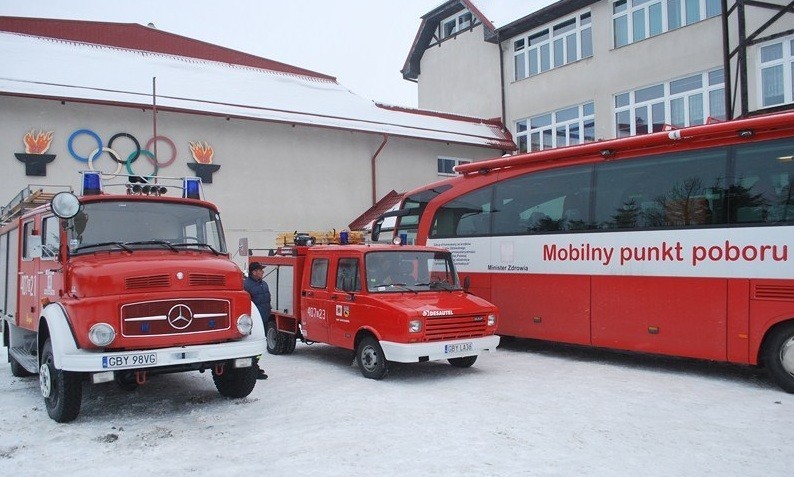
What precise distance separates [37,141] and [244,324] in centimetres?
1354

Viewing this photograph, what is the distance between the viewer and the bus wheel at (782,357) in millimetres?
8508

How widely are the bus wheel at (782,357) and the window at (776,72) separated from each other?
11771mm

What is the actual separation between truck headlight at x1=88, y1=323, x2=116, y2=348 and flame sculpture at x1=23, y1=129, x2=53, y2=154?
13.4 meters

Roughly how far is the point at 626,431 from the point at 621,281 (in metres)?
4.18

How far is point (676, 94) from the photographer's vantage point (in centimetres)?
2136

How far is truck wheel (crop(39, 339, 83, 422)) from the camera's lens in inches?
279

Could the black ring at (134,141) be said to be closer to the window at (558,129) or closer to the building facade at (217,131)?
the building facade at (217,131)

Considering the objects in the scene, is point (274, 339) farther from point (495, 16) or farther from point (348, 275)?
point (495, 16)

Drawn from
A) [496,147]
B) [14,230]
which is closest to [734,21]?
[496,147]

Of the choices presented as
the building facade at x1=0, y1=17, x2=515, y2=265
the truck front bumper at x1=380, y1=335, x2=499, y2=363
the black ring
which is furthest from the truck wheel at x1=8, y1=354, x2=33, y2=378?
the black ring

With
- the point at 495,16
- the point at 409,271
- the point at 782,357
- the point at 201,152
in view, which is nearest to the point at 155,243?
the point at 409,271

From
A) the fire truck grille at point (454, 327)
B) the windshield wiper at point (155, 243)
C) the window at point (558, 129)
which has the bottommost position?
the fire truck grille at point (454, 327)

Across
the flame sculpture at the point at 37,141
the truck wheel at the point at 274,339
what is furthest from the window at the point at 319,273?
the flame sculpture at the point at 37,141

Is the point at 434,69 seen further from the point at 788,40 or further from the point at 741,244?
the point at 741,244
